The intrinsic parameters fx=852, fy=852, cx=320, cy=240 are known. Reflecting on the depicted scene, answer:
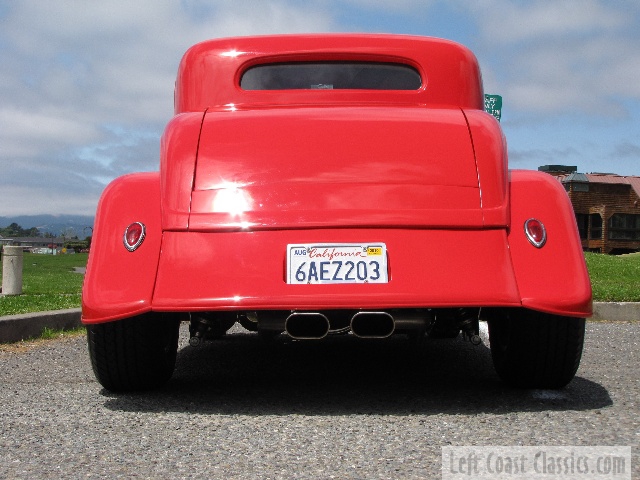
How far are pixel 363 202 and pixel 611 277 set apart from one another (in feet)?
40.1

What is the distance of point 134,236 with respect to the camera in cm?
405

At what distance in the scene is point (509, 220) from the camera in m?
3.99

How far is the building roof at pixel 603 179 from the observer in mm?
44812

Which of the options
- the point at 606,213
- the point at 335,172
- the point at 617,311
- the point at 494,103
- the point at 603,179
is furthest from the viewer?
the point at 603,179

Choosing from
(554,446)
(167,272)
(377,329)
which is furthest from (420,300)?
(167,272)

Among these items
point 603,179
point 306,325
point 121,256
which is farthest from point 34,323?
point 603,179

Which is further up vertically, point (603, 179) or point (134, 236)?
point (603, 179)

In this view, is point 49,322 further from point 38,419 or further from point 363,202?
point 363,202

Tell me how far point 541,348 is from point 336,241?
1.15 meters

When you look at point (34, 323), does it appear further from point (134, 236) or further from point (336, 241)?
point (336, 241)

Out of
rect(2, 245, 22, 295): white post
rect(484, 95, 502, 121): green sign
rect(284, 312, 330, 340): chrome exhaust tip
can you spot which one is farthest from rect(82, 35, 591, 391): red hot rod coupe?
rect(484, 95, 502, 121): green sign

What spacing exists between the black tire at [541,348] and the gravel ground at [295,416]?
0.30 ft

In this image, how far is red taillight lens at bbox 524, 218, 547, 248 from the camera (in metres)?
3.95

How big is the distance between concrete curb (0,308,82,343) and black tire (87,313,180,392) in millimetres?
3081
